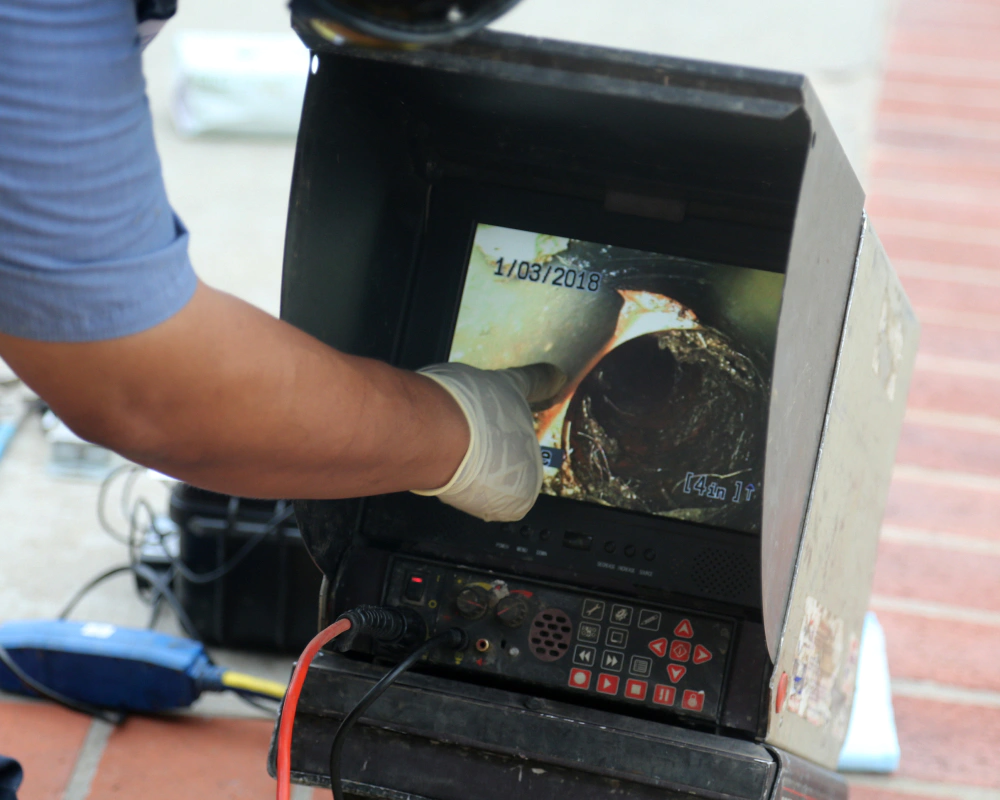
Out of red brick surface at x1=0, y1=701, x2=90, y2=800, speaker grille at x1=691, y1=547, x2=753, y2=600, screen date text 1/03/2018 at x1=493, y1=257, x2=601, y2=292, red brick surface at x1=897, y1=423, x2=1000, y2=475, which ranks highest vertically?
red brick surface at x1=897, y1=423, x2=1000, y2=475

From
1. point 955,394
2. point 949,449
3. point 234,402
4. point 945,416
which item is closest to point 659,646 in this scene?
point 234,402

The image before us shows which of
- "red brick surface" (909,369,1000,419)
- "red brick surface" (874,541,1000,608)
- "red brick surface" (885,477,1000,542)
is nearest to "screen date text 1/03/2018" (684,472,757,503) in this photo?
"red brick surface" (874,541,1000,608)

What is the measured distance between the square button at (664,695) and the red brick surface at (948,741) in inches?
29.9

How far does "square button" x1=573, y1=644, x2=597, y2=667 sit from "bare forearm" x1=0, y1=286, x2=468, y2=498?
0.29 meters

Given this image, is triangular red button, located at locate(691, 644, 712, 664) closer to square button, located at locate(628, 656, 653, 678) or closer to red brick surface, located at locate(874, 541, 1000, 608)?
square button, located at locate(628, 656, 653, 678)

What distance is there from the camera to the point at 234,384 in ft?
2.02

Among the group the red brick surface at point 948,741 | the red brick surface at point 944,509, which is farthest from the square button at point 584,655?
the red brick surface at point 944,509

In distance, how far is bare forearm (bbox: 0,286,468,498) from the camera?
23.0 inches

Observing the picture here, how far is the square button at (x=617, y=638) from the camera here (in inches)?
37.1

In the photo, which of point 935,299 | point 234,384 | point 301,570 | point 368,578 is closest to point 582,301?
point 368,578

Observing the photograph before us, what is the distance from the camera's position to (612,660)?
0.94m

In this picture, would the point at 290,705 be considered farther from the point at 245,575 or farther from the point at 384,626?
the point at 245,575

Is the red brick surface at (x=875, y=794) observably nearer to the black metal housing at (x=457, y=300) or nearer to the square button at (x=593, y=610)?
the black metal housing at (x=457, y=300)

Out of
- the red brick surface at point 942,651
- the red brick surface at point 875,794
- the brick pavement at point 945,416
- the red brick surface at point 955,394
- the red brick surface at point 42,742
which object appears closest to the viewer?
the red brick surface at point 42,742
